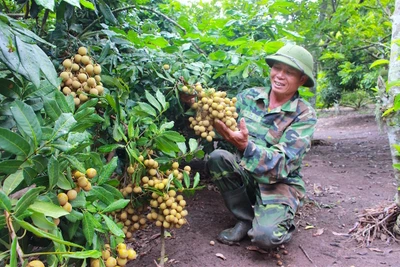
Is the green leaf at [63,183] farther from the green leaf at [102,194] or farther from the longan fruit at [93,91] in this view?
the longan fruit at [93,91]

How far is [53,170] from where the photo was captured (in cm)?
92

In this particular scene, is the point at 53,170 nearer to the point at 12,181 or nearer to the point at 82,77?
the point at 12,181

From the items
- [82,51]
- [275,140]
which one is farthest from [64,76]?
[275,140]

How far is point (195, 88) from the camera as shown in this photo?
2.04m

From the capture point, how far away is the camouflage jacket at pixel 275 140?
215 centimetres

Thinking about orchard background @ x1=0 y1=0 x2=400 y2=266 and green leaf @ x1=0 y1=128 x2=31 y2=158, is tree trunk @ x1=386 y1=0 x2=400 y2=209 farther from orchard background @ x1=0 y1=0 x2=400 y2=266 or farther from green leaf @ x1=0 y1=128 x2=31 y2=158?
green leaf @ x1=0 y1=128 x2=31 y2=158

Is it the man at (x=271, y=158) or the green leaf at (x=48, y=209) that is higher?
the green leaf at (x=48, y=209)

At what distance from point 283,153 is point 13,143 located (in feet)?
5.43

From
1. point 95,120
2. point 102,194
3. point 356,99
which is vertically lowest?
point 356,99

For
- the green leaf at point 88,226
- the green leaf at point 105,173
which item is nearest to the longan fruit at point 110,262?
the green leaf at point 88,226

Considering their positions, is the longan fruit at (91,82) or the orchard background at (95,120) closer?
the orchard background at (95,120)

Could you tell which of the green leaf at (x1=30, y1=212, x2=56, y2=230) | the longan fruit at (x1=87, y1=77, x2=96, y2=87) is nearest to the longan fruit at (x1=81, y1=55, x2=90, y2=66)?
the longan fruit at (x1=87, y1=77, x2=96, y2=87)

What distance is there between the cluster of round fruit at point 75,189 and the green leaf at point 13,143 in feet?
0.57

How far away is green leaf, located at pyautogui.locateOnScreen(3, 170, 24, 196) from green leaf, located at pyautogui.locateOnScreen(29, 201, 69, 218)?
0.07 m
